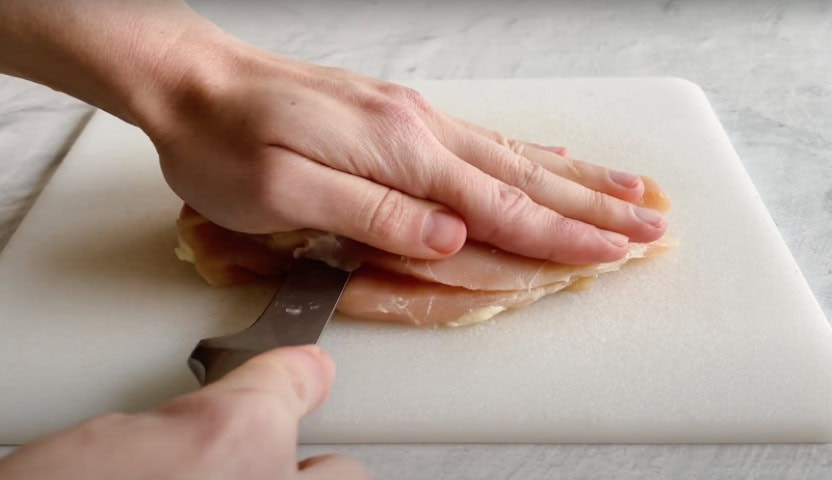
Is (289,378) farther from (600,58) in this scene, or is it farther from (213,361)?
(600,58)

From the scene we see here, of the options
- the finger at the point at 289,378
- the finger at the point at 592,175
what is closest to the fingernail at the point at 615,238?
the finger at the point at 592,175

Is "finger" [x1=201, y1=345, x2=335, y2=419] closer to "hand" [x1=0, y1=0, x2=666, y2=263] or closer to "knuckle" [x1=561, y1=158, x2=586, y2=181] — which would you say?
"hand" [x1=0, y1=0, x2=666, y2=263]

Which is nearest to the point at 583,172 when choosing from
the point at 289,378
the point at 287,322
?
the point at 287,322

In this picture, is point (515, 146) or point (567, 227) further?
point (515, 146)

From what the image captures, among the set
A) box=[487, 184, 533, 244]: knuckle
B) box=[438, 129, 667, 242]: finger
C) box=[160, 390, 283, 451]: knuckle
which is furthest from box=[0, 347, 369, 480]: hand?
box=[438, 129, 667, 242]: finger

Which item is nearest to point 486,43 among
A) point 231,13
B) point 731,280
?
point 231,13

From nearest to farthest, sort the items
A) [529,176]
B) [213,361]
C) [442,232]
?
[213,361], [442,232], [529,176]

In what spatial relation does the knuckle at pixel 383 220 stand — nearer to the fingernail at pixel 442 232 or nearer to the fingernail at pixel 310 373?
the fingernail at pixel 442 232

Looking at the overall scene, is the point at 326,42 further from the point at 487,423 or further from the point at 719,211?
the point at 487,423
